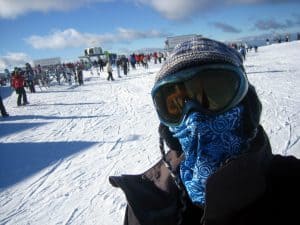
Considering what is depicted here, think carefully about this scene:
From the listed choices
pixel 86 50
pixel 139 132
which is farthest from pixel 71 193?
pixel 86 50

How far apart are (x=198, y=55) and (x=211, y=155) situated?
458 millimetres

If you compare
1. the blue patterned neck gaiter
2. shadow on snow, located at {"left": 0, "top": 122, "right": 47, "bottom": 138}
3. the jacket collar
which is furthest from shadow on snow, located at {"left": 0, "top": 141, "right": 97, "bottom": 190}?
the jacket collar

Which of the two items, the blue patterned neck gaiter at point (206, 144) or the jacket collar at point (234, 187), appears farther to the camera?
the blue patterned neck gaiter at point (206, 144)

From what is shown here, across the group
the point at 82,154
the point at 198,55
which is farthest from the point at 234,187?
the point at 82,154

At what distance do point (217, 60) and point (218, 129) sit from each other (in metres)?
0.31

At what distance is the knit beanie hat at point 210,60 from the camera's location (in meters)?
1.30

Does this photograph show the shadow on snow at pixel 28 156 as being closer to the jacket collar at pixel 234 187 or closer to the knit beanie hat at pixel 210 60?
the knit beanie hat at pixel 210 60

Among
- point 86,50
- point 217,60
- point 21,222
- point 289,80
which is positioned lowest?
point 21,222

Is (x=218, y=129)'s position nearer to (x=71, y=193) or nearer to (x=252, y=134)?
(x=252, y=134)

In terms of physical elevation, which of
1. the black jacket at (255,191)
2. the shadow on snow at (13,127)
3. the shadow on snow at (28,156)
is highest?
the black jacket at (255,191)

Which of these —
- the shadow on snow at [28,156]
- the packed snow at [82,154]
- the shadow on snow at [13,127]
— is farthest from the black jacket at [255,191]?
the shadow on snow at [13,127]

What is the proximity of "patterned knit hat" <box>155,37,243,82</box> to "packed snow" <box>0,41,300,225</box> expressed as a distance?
283 cm

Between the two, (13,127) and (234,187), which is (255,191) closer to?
(234,187)

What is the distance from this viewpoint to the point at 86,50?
1982 inches
